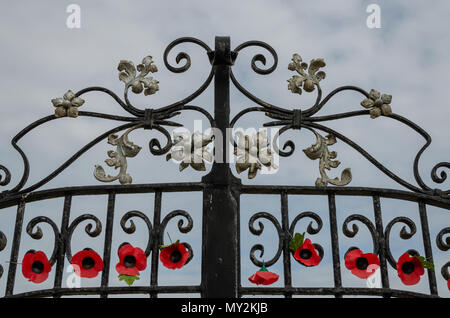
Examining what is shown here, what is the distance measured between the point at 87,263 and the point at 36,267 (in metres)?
0.34

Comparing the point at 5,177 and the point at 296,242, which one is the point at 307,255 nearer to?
the point at 296,242

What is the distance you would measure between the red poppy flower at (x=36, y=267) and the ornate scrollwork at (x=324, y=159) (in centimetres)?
179

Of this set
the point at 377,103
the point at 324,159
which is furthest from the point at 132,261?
the point at 377,103

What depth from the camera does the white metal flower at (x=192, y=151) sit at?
3674mm

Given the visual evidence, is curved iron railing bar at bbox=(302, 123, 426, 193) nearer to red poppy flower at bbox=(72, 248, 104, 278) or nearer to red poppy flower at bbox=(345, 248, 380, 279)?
red poppy flower at bbox=(345, 248, 380, 279)

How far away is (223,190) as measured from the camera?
142 inches

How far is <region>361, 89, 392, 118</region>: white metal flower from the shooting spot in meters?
3.89

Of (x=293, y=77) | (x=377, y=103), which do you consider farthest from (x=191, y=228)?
(x=377, y=103)

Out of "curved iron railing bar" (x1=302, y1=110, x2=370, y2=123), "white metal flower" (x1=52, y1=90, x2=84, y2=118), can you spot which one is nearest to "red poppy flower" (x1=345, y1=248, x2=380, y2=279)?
"curved iron railing bar" (x1=302, y1=110, x2=370, y2=123)

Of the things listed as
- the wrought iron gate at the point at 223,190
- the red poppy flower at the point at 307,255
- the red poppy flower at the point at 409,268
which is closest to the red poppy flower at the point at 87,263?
the wrought iron gate at the point at 223,190

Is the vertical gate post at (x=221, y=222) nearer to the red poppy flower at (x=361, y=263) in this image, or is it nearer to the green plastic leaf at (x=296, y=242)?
the green plastic leaf at (x=296, y=242)

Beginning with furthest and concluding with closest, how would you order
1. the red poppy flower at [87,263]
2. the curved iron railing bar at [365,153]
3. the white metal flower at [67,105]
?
the white metal flower at [67,105] < the curved iron railing bar at [365,153] < the red poppy flower at [87,263]
